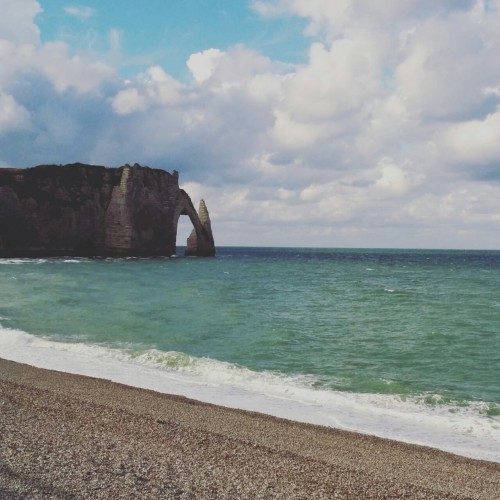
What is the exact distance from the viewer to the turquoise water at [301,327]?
1689cm

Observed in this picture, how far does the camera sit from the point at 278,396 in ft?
47.6

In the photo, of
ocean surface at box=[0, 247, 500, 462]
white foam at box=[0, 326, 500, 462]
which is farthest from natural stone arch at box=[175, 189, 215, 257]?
white foam at box=[0, 326, 500, 462]

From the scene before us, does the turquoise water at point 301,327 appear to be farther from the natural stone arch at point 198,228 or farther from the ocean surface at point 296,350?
the natural stone arch at point 198,228

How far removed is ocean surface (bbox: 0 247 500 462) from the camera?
1327cm

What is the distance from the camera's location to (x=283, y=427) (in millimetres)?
10875

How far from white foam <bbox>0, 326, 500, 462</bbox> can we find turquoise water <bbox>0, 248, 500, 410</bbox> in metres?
0.58

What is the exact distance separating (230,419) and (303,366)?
701cm

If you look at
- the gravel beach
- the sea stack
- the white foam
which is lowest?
the white foam

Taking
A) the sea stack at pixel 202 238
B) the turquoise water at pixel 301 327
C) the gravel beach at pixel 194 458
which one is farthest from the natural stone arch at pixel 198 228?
the gravel beach at pixel 194 458

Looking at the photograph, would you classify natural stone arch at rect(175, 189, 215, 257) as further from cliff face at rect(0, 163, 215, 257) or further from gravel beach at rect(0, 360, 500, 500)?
gravel beach at rect(0, 360, 500, 500)

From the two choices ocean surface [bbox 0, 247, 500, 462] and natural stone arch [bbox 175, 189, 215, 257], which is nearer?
ocean surface [bbox 0, 247, 500, 462]

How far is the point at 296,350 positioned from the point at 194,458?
1278 cm

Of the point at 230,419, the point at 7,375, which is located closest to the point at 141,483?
the point at 230,419

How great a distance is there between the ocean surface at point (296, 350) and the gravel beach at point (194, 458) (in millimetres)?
2001
